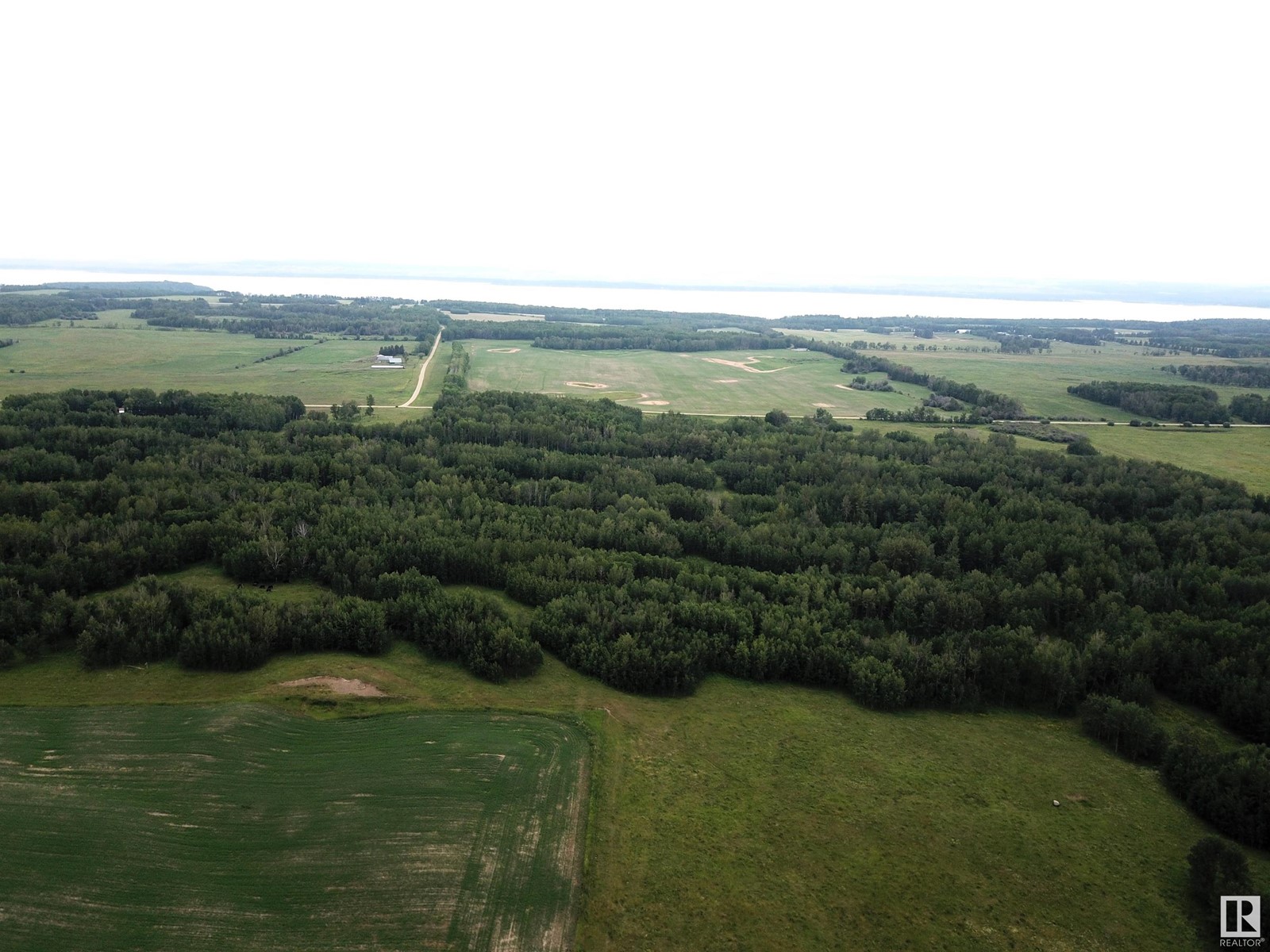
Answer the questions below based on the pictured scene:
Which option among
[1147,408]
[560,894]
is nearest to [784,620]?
[560,894]

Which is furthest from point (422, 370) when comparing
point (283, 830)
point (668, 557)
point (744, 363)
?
point (283, 830)

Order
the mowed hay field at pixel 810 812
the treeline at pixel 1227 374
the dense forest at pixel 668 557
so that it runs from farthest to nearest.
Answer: the treeline at pixel 1227 374
the dense forest at pixel 668 557
the mowed hay field at pixel 810 812

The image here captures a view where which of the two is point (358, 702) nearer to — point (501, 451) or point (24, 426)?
point (501, 451)

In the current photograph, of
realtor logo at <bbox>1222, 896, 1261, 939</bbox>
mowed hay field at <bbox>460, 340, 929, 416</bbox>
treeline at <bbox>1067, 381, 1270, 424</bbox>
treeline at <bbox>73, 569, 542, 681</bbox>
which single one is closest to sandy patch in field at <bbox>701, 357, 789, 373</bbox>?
mowed hay field at <bbox>460, 340, 929, 416</bbox>

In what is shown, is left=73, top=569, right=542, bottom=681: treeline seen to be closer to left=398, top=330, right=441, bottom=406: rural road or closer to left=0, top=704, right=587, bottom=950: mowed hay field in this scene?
left=0, top=704, right=587, bottom=950: mowed hay field

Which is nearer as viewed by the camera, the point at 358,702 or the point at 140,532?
the point at 358,702

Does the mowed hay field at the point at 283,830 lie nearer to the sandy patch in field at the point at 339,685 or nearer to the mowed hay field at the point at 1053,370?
the sandy patch in field at the point at 339,685

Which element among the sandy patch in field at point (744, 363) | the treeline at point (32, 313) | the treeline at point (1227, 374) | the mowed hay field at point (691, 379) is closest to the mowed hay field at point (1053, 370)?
the treeline at point (1227, 374)
